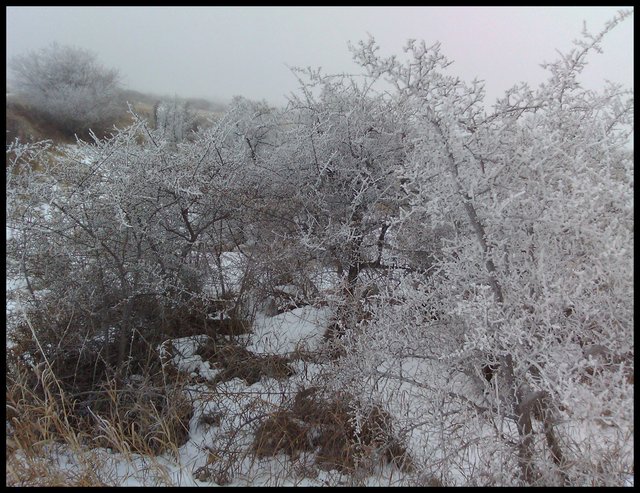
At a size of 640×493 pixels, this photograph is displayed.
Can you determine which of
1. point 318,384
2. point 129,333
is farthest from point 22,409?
point 318,384

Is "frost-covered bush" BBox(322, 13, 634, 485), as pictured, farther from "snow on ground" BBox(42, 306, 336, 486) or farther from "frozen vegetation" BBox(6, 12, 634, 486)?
"snow on ground" BBox(42, 306, 336, 486)

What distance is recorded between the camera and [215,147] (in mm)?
4273

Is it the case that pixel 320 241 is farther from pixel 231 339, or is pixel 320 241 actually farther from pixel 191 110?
pixel 191 110

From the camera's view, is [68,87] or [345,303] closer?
[345,303]

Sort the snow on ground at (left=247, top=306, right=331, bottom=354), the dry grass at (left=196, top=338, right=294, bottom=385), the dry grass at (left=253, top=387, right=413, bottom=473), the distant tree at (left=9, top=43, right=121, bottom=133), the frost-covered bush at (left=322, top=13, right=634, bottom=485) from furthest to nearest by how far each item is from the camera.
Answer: the distant tree at (left=9, top=43, right=121, bottom=133), the snow on ground at (left=247, top=306, right=331, bottom=354), the dry grass at (left=196, top=338, right=294, bottom=385), the dry grass at (left=253, top=387, right=413, bottom=473), the frost-covered bush at (left=322, top=13, right=634, bottom=485)

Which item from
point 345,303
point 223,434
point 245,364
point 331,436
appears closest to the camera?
point 331,436

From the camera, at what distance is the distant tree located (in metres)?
13.0

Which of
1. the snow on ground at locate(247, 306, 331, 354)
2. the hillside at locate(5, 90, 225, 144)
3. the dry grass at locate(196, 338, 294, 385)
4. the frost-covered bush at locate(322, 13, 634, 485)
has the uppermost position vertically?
the hillside at locate(5, 90, 225, 144)

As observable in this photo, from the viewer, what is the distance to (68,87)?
1327 centimetres

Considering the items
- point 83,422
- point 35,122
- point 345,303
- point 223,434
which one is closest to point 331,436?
point 223,434

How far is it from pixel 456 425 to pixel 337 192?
7.08ft

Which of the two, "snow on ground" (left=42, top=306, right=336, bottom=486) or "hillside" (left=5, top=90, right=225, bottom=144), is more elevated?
"hillside" (left=5, top=90, right=225, bottom=144)

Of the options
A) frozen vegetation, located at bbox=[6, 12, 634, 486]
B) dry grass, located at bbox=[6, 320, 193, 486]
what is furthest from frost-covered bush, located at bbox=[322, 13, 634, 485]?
dry grass, located at bbox=[6, 320, 193, 486]

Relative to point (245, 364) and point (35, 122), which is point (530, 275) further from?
point (35, 122)
